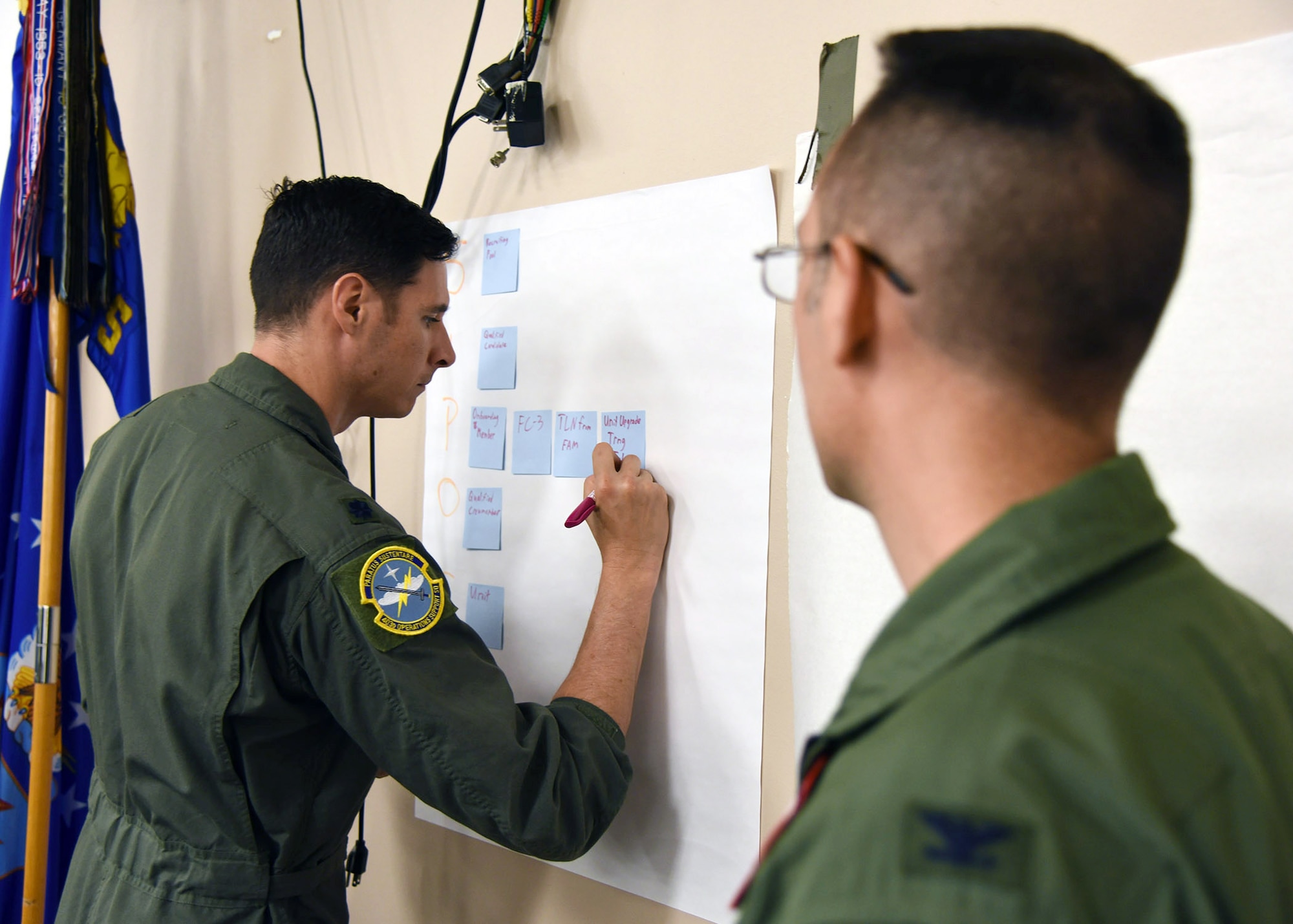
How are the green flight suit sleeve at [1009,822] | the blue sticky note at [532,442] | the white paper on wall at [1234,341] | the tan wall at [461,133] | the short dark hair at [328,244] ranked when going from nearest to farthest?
the green flight suit sleeve at [1009,822]
the white paper on wall at [1234,341]
the tan wall at [461,133]
the short dark hair at [328,244]
the blue sticky note at [532,442]

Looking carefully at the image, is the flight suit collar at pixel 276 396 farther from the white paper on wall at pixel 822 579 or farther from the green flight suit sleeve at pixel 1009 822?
the green flight suit sleeve at pixel 1009 822

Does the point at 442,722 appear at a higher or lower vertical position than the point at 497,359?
lower

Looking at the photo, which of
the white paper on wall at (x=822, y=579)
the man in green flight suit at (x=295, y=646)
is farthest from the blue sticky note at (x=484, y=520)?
the white paper on wall at (x=822, y=579)

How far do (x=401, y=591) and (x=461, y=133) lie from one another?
2.70ft

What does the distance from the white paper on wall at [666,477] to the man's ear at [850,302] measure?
515 mm

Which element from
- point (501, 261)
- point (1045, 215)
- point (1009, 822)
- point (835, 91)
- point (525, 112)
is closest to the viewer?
point (1009, 822)

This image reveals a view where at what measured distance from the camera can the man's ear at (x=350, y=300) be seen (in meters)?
1.08

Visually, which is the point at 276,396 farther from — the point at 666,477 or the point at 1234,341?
the point at 1234,341

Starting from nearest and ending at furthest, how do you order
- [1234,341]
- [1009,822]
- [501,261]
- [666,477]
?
[1009,822], [1234,341], [666,477], [501,261]

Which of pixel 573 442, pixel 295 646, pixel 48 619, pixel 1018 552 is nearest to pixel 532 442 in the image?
pixel 573 442

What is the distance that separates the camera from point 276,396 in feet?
3.35

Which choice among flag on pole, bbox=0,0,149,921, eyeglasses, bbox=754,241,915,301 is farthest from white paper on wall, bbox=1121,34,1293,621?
flag on pole, bbox=0,0,149,921

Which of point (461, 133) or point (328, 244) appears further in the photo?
point (461, 133)

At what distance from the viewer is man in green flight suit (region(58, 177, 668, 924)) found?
857 millimetres
